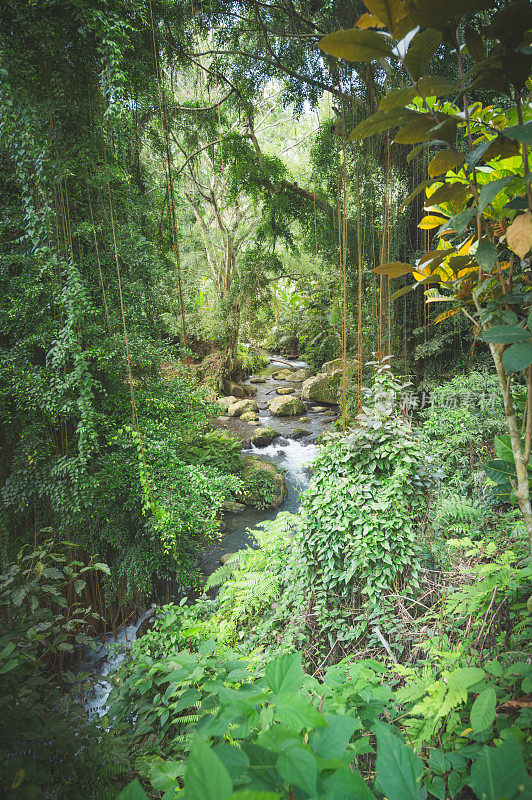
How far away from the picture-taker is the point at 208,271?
10281 millimetres

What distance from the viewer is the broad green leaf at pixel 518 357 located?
0.56 m

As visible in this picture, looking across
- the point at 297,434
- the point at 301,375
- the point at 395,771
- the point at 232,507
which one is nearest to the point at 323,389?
the point at 297,434

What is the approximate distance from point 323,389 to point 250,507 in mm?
4416

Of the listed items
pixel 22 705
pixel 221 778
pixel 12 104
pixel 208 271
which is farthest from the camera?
pixel 208 271

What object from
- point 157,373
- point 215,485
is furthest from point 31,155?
point 215,485

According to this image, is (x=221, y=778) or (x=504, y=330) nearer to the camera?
(x=221, y=778)

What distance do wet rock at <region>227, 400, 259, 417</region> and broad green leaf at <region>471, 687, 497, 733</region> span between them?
320 inches

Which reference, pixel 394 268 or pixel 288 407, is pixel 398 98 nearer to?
pixel 394 268

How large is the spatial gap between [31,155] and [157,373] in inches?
84.0

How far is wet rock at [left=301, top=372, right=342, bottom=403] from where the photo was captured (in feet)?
28.7

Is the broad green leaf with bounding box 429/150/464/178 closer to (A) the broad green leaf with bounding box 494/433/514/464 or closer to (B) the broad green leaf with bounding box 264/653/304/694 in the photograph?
(A) the broad green leaf with bounding box 494/433/514/464

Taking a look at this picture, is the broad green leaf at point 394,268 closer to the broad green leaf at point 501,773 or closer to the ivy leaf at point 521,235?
the ivy leaf at point 521,235

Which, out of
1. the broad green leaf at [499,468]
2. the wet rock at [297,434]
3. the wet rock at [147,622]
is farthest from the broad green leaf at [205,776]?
the wet rock at [297,434]

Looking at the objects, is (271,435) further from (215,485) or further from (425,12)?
(425,12)
